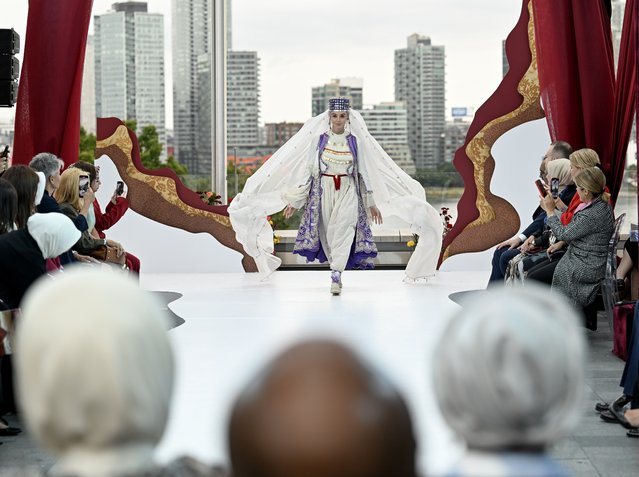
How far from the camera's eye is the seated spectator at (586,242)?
5.48 m

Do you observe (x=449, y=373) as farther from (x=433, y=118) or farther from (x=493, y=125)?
(x=433, y=118)

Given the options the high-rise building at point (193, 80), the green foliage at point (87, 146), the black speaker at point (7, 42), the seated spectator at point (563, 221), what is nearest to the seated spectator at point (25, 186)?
the black speaker at point (7, 42)

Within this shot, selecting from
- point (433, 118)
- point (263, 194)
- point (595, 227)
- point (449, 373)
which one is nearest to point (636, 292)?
point (595, 227)

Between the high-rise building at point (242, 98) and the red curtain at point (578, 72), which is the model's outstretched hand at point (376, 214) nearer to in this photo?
the red curtain at point (578, 72)

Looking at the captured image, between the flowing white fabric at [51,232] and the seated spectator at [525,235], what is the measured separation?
10.7 feet

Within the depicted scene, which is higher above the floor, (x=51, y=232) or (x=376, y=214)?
(x=51, y=232)

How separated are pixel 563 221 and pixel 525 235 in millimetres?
783

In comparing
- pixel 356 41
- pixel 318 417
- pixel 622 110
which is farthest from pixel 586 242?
pixel 356 41

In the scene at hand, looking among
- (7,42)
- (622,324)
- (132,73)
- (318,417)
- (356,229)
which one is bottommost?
(622,324)

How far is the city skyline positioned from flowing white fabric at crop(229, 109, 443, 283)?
9.63 feet

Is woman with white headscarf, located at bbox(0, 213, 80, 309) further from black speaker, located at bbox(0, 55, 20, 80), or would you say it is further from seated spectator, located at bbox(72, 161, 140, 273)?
black speaker, located at bbox(0, 55, 20, 80)

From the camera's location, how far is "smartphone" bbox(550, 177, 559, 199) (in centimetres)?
608

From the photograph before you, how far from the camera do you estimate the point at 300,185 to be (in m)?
8.20

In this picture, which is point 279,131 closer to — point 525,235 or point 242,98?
point 242,98
